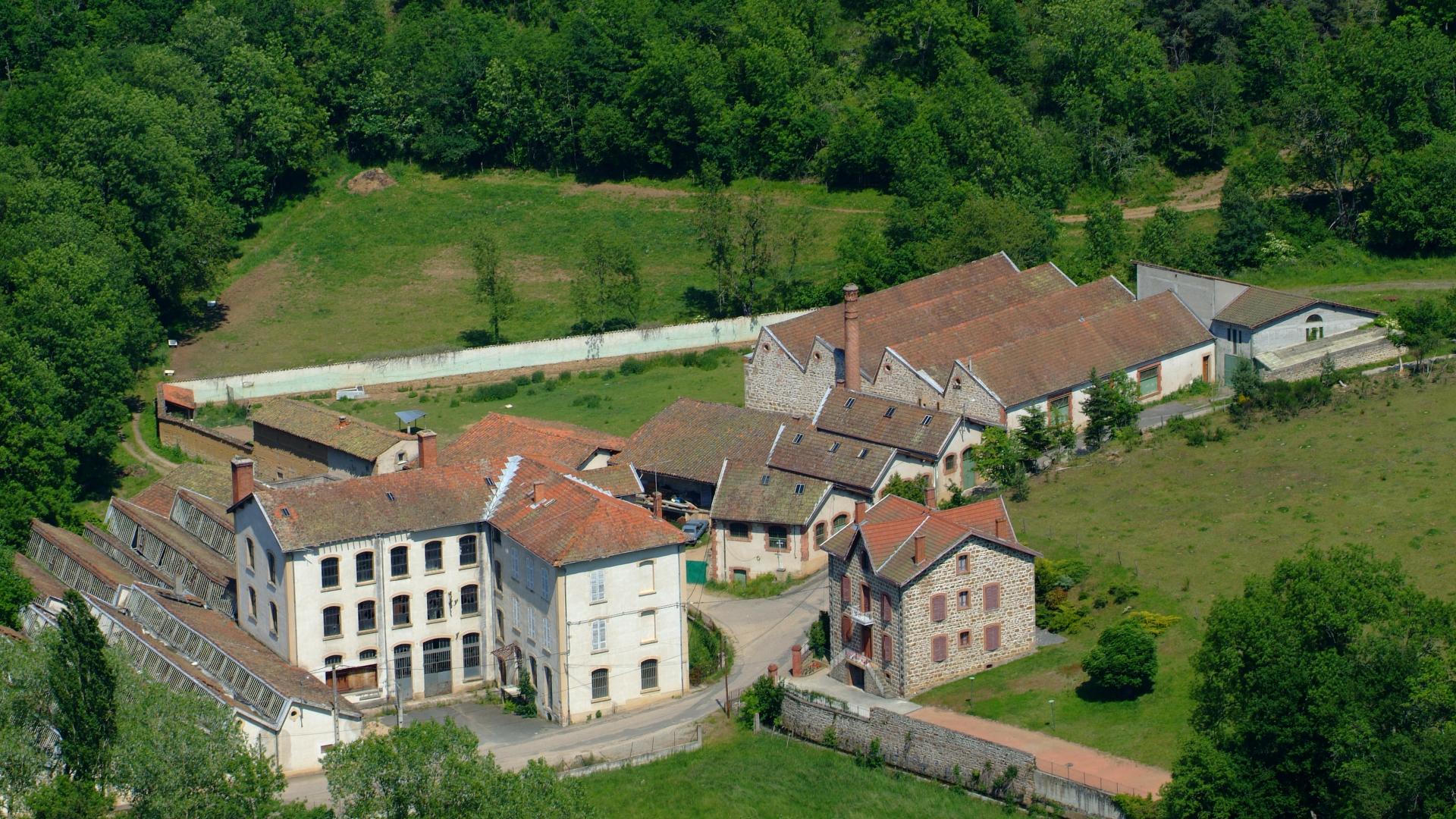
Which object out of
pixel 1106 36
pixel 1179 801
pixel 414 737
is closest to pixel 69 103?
pixel 1106 36

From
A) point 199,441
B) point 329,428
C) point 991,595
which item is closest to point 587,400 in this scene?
point 329,428

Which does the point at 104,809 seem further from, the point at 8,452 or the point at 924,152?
the point at 924,152

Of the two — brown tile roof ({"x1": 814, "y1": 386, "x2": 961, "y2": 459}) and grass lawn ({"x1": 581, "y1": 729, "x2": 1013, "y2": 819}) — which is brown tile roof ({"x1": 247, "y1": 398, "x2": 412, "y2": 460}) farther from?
grass lawn ({"x1": 581, "y1": 729, "x2": 1013, "y2": 819})

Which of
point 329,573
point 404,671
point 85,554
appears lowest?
point 404,671

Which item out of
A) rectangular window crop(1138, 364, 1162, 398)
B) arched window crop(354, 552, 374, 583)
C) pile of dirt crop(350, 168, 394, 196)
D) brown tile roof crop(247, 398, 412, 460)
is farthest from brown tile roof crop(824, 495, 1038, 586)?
pile of dirt crop(350, 168, 394, 196)

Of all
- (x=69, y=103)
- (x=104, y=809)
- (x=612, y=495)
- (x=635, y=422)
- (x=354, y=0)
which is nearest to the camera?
(x=104, y=809)

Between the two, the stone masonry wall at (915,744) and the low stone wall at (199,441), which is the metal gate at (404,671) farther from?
the low stone wall at (199,441)

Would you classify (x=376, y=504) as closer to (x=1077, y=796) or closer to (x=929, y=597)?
(x=929, y=597)
